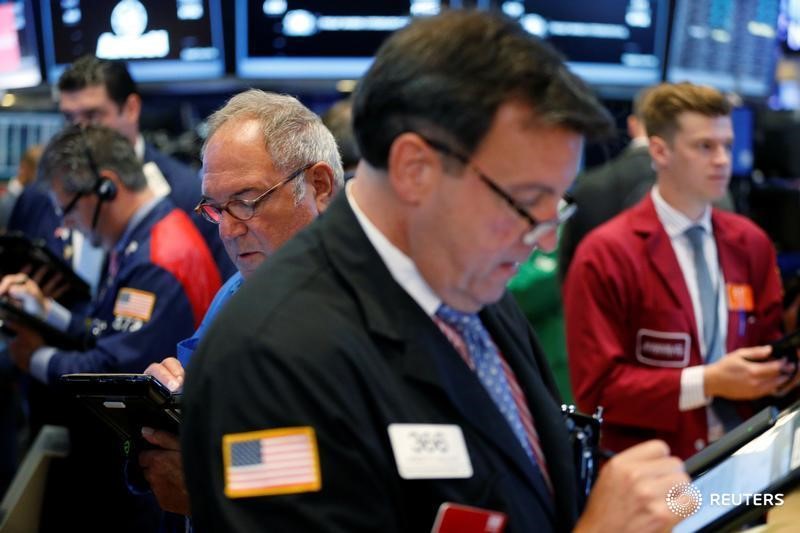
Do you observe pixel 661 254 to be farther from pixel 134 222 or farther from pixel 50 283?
pixel 50 283

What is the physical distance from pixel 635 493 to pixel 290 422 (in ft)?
1.59

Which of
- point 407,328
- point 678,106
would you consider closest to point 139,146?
point 678,106

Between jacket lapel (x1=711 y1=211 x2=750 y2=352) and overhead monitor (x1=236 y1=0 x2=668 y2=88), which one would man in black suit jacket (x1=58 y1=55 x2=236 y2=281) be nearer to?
overhead monitor (x1=236 y1=0 x2=668 y2=88)

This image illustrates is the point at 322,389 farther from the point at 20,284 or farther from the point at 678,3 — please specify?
the point at 678,3

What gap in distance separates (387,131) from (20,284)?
258 cm

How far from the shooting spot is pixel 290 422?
4.50ft

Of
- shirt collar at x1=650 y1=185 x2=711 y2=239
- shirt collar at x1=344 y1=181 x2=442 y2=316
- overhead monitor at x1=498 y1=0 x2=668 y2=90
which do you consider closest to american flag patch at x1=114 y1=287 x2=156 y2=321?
shirt collar at x1=650 y1=185 x2=711 y2=239

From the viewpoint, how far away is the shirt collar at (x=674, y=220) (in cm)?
346

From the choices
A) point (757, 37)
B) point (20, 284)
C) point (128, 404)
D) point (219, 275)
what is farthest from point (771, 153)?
point (128, 404)

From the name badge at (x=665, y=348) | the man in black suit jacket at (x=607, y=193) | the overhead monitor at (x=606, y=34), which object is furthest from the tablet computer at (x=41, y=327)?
the overhead monitor at (x=606, y=34)

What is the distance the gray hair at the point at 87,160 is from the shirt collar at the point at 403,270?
2.22 metres

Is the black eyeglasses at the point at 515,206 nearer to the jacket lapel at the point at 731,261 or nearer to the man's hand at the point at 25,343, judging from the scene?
the jacket lapel at the point at 731,261

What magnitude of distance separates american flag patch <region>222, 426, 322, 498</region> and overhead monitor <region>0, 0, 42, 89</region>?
433 centimetres

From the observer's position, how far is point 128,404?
196cm
